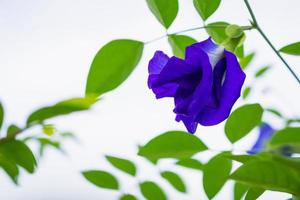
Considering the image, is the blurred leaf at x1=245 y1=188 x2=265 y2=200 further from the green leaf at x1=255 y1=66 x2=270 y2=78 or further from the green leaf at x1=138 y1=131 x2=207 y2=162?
the green leaf at x1=255 y1=66 x2=270 y2=78

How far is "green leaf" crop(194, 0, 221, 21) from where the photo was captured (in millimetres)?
431

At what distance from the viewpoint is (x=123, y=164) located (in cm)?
60

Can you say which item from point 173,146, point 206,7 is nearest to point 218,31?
point 206,7

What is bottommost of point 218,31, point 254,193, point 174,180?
point 174,180

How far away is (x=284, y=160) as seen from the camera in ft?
0.73

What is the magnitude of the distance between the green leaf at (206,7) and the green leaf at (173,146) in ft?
0.41

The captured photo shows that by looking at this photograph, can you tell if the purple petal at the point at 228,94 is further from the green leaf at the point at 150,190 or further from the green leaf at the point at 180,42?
the green leaf at the point at 150,190

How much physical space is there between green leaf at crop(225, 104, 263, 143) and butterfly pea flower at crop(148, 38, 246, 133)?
3 cm

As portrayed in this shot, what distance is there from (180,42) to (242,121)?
11cm

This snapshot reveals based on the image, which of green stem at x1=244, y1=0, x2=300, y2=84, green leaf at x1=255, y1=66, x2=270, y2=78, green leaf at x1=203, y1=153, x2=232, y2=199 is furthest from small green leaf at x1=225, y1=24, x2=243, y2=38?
green leaf at x1=255, y1=66, x2=270, y2=78

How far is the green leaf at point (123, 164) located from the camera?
0.59 meters

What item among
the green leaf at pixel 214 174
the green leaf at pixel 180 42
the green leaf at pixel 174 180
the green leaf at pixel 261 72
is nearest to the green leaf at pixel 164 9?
the green leaf at pixel 180 42

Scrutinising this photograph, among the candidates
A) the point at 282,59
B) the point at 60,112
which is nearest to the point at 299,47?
the point at 282,59

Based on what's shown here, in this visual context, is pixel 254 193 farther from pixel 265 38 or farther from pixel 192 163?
pixel 192 163
